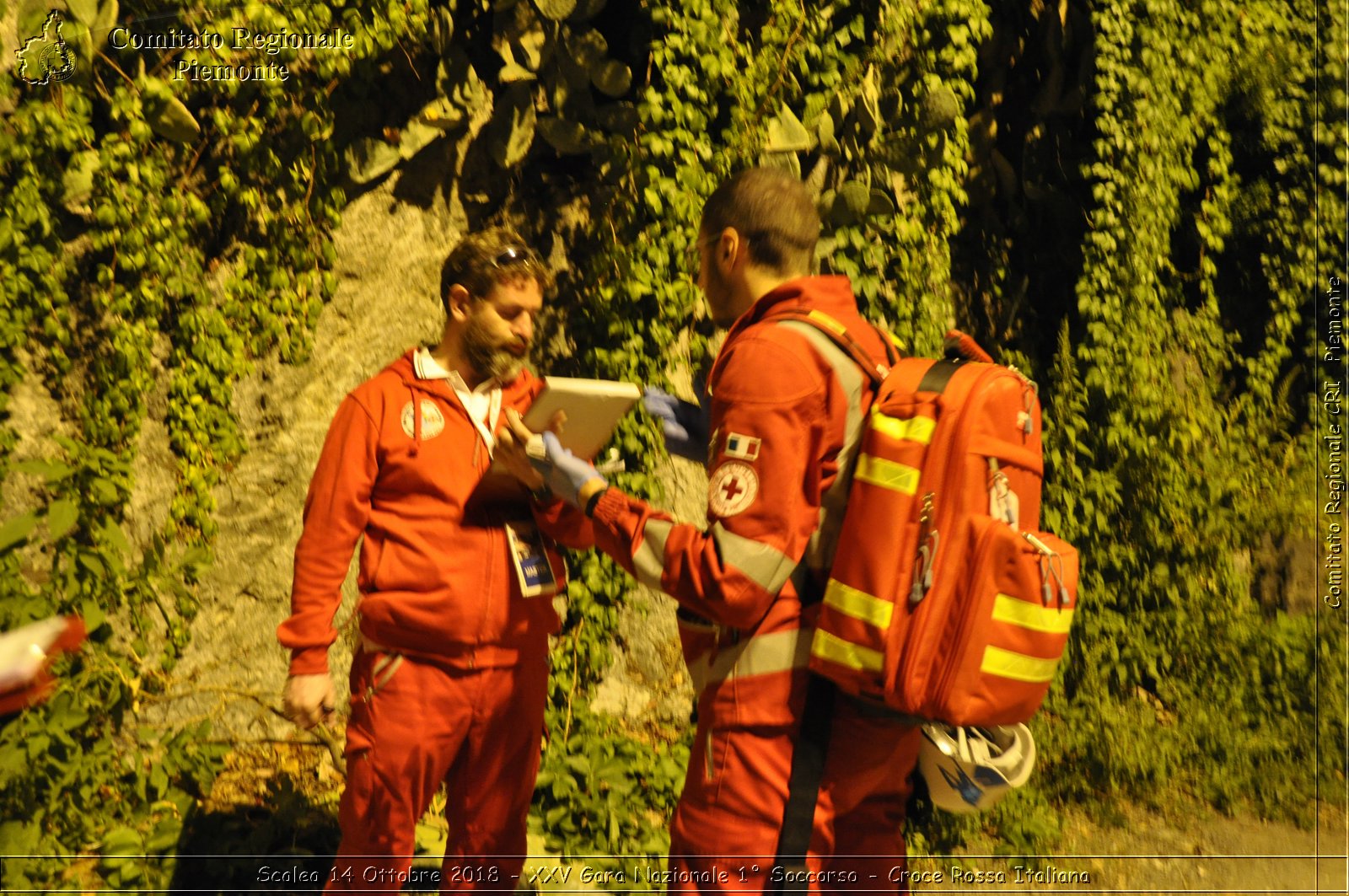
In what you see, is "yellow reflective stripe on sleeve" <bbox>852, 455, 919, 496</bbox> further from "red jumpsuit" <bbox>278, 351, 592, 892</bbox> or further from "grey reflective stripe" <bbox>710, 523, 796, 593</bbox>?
"red jumpsuit" <bbox>278, 351, 592, 892</bbox>

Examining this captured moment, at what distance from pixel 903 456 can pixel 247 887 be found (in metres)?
2.47

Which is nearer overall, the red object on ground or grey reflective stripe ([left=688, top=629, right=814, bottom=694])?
the red object on ground

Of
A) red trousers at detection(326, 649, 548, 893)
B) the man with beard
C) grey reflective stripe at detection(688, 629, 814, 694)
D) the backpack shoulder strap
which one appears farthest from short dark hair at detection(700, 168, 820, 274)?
red trousers at detection(326, 649, 548, 893)

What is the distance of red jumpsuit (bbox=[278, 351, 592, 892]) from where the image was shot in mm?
2557

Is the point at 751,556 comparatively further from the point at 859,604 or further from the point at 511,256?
the point at 511,256

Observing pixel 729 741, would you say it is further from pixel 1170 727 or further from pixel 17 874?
pixel 1170 727

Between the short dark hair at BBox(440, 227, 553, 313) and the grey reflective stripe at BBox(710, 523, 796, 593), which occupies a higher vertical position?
the short dark hair at BBox(440, 227, 553, 313)

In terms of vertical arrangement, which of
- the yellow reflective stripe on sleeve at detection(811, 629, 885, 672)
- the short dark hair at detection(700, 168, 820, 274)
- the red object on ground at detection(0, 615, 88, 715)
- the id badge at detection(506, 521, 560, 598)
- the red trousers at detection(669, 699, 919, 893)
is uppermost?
the short dark hair at detection(700, 168, 820, 274)

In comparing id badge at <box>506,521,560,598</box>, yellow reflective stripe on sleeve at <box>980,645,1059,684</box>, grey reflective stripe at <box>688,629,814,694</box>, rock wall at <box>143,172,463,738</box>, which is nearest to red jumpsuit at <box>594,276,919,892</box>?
grey reflective stripe at <box>688,629,814,694</box>

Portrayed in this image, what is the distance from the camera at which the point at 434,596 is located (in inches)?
100

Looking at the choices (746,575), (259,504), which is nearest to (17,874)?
(259,504)

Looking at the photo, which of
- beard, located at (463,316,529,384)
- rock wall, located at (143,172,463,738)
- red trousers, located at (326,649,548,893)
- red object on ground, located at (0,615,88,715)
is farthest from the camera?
rock wall, located at (143,172,463,738)

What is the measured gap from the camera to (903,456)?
2.12m

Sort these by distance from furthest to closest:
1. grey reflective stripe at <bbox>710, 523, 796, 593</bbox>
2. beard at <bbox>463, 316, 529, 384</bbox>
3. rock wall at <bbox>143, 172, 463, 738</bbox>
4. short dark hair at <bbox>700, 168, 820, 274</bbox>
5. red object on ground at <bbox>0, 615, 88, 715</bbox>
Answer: rock wall at <bbox>143, 172, 463, 738</bbox> < beard at <bbox>463, 316, 529, 384</bbox> < short dark hair at <bbox>700, 168, 820, 274</bbox> < grey reflective stripe at <bbox>710, 523, 796, 593</bbox> < red object on ground at <bbox>0, 615, 88, 715</bbox>
